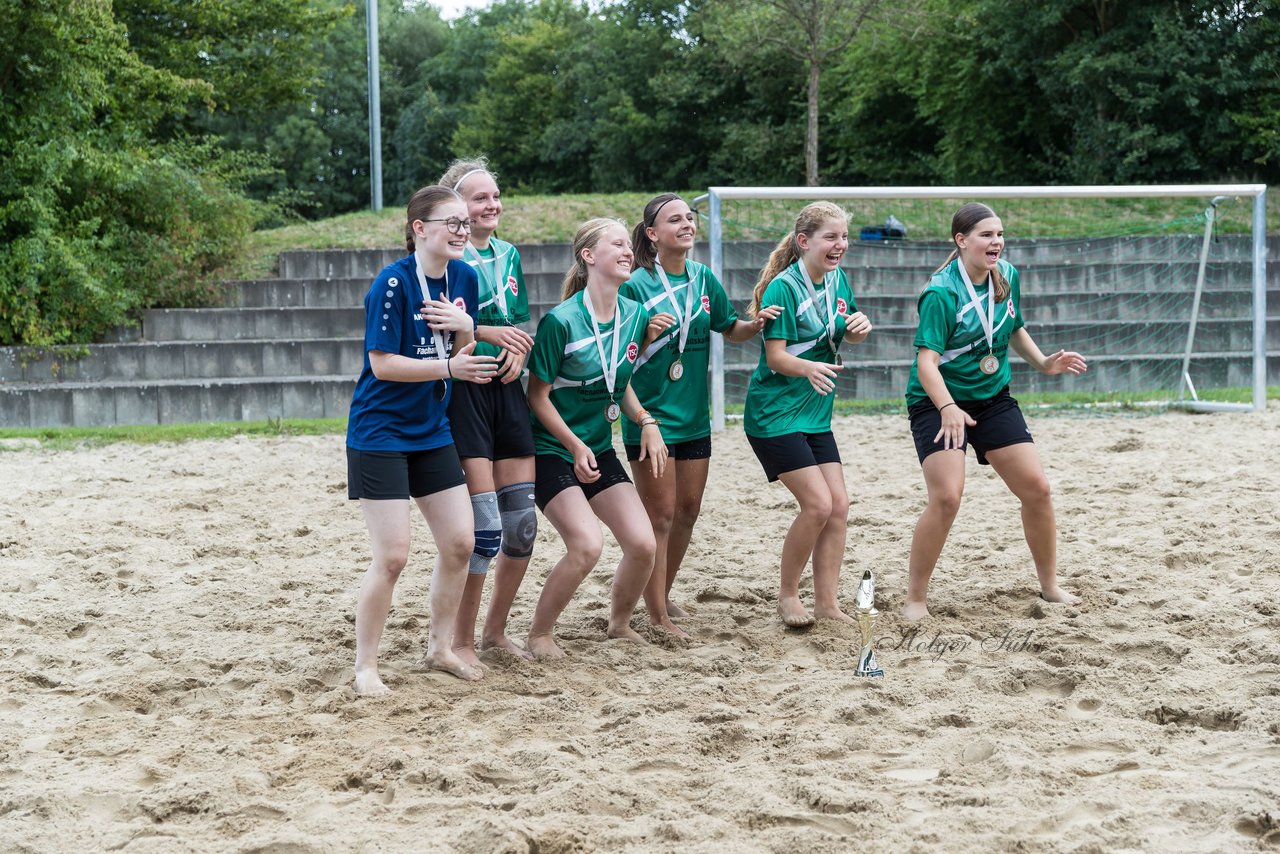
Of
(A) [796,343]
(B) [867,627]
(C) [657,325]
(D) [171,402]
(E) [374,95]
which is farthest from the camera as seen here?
(E) [374,95]

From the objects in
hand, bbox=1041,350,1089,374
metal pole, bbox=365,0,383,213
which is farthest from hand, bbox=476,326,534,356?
metal pole, bbox=365,0,383,213

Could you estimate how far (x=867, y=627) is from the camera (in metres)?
4.06

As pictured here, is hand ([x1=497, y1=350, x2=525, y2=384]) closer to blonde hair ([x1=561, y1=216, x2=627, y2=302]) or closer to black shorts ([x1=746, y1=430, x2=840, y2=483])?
blonde hair ([x1=561, y1=216, x2=627, y2=302])

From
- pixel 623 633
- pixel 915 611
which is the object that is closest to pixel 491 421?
pixel 623 633

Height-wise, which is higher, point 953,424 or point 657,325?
point 657,325

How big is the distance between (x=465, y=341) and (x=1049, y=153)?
914 inches

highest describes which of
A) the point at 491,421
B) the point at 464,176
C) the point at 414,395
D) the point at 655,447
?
the point at 464,176

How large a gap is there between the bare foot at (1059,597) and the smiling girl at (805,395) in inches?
35.7

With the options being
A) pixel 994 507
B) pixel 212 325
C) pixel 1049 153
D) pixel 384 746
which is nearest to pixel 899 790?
pixel 384 746

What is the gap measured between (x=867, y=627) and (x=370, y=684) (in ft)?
5.25

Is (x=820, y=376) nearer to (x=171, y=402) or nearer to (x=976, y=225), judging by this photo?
(x=976, y=225)

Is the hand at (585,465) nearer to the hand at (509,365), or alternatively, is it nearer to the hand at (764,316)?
the hand at (509,365)

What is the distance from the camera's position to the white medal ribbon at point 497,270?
4410 millimetres

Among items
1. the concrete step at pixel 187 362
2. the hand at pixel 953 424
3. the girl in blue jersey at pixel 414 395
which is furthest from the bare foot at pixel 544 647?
the concrete step at pixel 187 362
